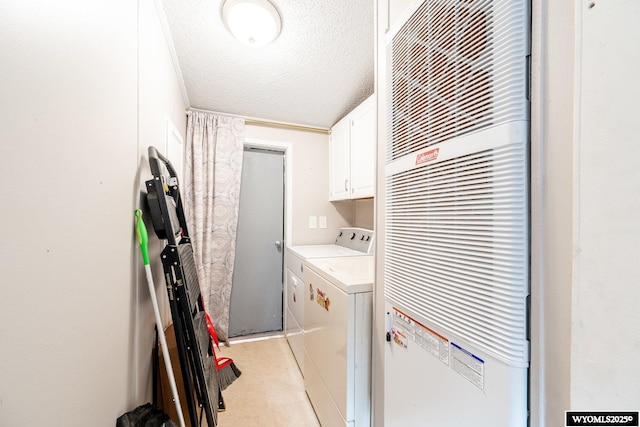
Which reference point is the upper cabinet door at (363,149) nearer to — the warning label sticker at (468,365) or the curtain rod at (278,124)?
the curtain rod at (278,124)

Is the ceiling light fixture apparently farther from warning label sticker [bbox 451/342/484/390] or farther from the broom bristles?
the broom bristles

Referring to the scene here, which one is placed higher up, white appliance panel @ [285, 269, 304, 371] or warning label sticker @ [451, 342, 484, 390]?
warning label sticker @ [451, 342, 484, 390]

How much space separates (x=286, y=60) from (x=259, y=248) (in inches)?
73.2

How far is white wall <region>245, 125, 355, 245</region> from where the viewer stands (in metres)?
2.71

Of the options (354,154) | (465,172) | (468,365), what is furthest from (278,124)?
(468,365)

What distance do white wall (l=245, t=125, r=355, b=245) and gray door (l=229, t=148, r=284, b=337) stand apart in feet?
0.61

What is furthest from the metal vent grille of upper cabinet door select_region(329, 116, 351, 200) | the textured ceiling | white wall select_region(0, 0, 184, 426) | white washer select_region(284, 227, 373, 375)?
upper cabinet door select_region(329, 116, 351, 200)

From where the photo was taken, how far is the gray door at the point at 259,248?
2.60 metres

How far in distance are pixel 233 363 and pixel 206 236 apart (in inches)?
46.7

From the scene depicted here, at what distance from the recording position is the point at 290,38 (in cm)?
143

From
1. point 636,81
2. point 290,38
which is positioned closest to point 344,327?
point 636,81

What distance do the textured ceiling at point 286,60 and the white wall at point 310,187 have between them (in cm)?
33

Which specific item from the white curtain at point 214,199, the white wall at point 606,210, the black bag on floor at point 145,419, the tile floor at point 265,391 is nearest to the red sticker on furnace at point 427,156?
the white wall at point 606,210

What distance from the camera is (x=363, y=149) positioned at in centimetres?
204
